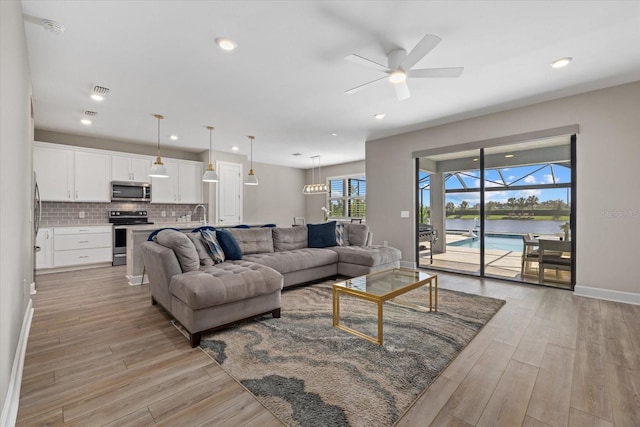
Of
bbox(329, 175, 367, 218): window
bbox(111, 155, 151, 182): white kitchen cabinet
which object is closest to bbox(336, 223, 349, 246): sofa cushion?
bbox(329, 175, 367, 218): window

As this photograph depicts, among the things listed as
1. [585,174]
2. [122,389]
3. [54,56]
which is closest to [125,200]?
[54,56]

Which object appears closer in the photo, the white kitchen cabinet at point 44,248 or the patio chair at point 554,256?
the patio chair at point 554,256

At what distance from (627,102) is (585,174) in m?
0.95

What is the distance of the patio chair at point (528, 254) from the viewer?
447 cm

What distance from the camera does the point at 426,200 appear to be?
5.73 meters

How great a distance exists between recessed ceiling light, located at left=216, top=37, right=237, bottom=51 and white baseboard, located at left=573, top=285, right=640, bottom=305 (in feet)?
17.4

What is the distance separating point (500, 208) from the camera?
475 centimetres

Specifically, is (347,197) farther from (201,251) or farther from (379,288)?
(379,288)

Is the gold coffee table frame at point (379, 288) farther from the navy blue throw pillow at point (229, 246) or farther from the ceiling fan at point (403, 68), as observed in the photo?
the ceiling fan at point (403, 68)

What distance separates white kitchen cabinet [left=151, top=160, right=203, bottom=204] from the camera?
6.65m

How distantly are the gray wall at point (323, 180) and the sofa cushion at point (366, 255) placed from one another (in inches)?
173

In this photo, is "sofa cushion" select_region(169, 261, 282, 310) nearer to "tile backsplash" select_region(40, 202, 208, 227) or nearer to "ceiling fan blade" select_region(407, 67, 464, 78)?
"ceiling fan blade" select_region(407, 67, 464, 78)

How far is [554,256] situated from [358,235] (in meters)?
3.04

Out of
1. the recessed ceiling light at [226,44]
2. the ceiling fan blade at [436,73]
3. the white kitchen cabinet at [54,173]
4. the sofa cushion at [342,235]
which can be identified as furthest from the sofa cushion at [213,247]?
the white kitchen cabinet at [54,173]
